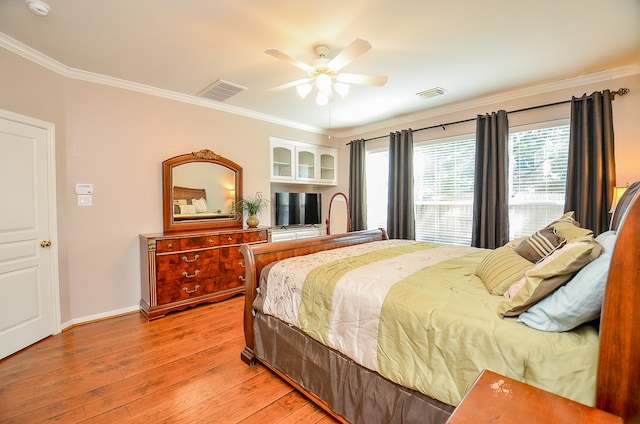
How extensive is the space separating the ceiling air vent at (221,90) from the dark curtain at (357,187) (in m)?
2.33

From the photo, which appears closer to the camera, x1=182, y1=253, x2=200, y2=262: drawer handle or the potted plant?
x1=182, y1=253, x2=200, y2=262: drawer handle

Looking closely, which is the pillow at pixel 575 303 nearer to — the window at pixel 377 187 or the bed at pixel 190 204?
the bed at pixel 190 204

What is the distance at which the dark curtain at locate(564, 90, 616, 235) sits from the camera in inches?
111

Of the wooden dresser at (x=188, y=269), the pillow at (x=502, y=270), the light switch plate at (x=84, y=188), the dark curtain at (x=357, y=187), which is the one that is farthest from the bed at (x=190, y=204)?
the pillow at (x=502, y=270)

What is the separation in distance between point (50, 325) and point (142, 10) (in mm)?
2933

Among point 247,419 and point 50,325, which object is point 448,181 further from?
point 50,325

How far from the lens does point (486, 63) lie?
280 cm

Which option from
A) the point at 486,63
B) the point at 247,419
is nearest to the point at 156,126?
the point at 247,419

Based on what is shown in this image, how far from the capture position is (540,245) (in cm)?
161

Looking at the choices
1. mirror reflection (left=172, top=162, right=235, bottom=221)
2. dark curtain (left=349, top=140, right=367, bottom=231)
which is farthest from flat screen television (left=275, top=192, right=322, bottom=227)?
mirror reflection (left=172, top=162, right=235, bottom=221)

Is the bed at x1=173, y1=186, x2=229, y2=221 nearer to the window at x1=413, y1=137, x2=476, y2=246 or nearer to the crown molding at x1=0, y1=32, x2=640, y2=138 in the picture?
the crown molding at x1=0, y1=32, x2=640, y2=138

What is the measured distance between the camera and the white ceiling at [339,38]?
2006mm

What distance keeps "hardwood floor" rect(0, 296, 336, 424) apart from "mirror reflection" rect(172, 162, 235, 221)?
1.50 meters

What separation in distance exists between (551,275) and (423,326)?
0.54m
